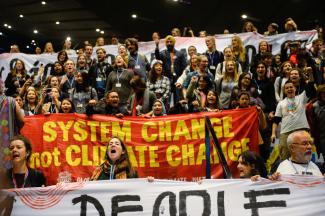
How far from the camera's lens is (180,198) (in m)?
4.14

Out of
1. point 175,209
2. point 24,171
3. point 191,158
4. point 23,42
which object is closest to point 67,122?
point 191,158

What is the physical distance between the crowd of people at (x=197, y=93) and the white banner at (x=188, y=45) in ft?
3.44

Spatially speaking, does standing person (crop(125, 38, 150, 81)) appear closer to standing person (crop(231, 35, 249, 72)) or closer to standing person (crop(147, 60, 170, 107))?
standing person (crop(147, 60, 170, 107))

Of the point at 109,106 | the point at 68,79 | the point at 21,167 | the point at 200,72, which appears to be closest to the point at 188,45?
the point at 200,72

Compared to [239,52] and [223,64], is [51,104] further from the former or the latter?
[239,52]

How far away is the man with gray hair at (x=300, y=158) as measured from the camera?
14.7ft

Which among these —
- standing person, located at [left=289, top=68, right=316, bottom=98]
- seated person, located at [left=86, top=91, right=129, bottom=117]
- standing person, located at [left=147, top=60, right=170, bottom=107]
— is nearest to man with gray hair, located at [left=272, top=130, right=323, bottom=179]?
standing person, located at [left=289, top=68, right=316, bottom=98]

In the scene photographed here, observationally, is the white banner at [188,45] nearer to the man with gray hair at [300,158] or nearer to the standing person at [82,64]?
the standing person at [82,64]

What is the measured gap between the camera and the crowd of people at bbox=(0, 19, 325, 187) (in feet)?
16.5

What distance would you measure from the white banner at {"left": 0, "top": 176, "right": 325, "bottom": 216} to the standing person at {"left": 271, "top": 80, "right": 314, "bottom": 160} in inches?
94.5

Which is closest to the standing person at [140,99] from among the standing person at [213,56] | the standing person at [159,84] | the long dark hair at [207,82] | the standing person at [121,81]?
the standing person at [121,81]

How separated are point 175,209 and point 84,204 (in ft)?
2.62

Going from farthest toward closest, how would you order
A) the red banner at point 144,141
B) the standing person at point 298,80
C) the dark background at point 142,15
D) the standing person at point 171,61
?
the dark background at point 142,15, the standing person at point 171,61, the standing person at point 298,80, the red banner at point 144,141

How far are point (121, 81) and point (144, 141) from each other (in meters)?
1.91
